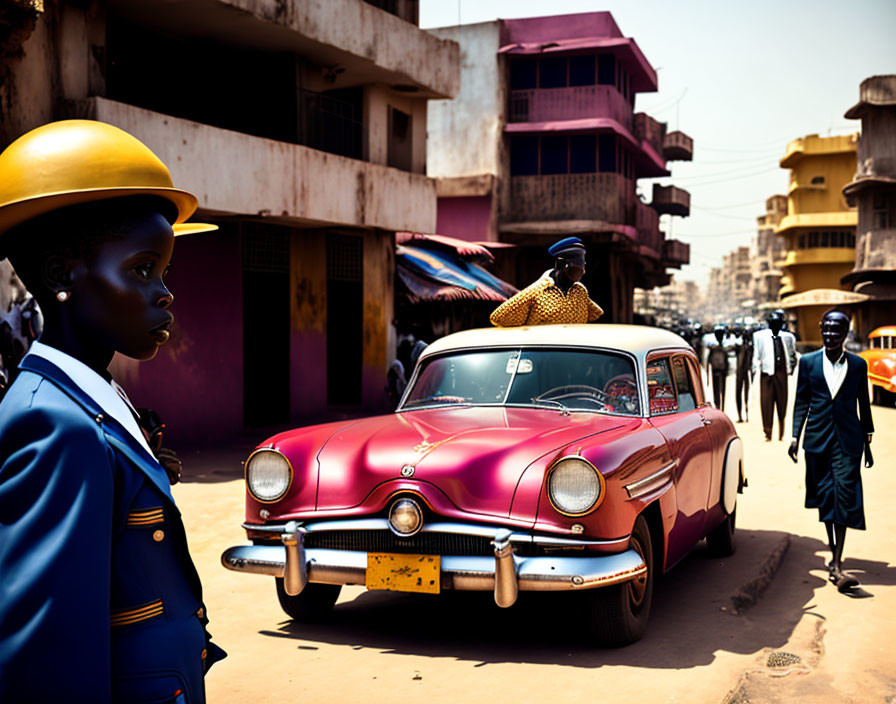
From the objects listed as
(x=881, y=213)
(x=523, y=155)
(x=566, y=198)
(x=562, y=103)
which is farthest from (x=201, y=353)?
(x=881, y=213)

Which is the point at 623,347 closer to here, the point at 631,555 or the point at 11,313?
the point at 631,555

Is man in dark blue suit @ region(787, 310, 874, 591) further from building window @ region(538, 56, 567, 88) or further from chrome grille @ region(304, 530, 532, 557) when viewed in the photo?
building window @ region(538, 56, 567, 88)

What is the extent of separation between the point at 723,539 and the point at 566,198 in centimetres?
2201

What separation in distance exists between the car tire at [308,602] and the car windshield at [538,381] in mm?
1354

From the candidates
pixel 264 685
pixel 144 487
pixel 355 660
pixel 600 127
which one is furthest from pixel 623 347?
pixel 600 127

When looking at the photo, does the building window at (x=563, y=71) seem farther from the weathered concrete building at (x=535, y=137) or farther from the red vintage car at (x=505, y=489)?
the red vintage car at (x=505, y=489)

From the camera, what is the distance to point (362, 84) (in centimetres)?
1819

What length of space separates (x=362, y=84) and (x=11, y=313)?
9.85 meters

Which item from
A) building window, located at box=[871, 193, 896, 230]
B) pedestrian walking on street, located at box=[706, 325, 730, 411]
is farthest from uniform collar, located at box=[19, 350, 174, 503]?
building window, located at box=[871, 193, 896, 230]

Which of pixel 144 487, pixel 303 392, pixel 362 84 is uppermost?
pixel 362 84

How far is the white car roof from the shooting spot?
19.8ft

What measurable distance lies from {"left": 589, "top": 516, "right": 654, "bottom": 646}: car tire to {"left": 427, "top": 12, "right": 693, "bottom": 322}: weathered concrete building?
913 inches

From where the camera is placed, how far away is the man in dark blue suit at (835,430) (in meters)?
6.47

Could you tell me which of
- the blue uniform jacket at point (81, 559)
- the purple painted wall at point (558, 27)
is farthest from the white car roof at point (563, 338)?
the purple painted wall at point (558, 27)
